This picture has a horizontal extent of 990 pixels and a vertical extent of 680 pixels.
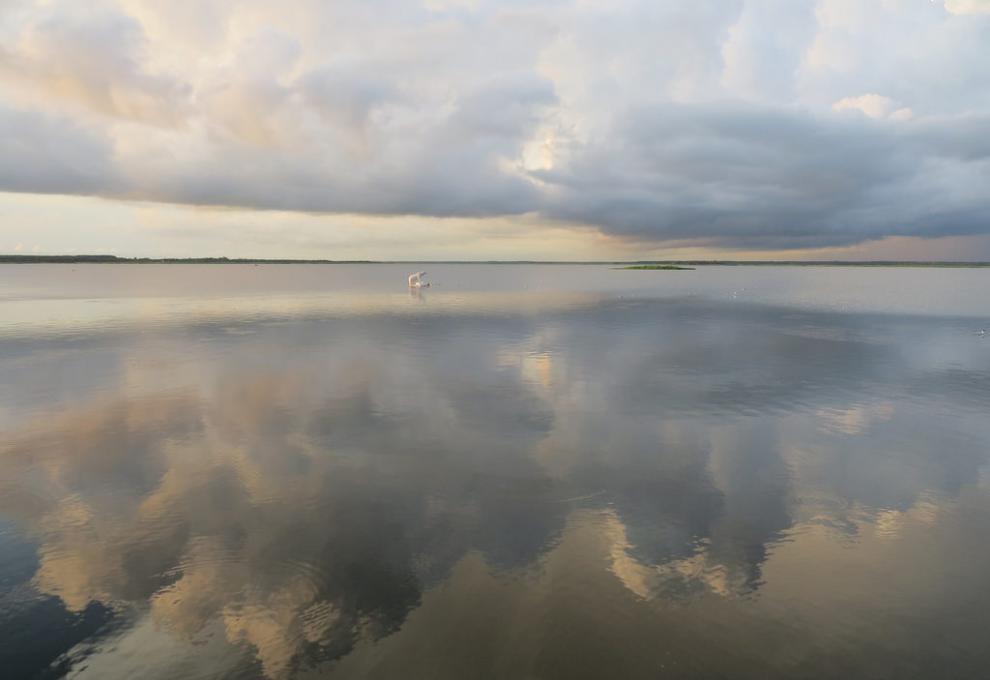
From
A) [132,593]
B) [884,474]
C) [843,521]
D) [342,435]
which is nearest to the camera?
[132,593]

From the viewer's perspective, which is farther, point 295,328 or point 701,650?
point 295,328

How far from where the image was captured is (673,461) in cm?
2239

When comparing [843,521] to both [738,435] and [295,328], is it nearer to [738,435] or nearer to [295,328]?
[738,435]

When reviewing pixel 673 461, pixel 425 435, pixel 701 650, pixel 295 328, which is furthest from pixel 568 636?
pixel 295 328

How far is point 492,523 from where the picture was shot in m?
16.9

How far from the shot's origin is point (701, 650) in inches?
451

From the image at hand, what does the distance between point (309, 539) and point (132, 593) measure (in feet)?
14.0

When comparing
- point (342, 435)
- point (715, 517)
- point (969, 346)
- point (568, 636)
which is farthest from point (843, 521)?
point (969, 346)

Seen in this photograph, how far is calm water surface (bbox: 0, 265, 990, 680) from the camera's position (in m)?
11.6

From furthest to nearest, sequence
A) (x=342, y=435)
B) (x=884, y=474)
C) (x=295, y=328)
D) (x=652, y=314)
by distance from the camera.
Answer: (x=652, y=314) < (x=295, y=328) < (x=342, y=435) < (x=884, y=474)

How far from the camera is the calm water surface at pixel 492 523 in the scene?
455 inches

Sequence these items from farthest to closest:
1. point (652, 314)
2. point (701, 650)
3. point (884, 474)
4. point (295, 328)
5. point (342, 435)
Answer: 1. point (652, 314)
2. point (295, 328)
3. point (342, 435)
4. point (884, 474)
5. point (701, 650)

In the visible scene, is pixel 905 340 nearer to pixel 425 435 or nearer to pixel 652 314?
pixel 652 314

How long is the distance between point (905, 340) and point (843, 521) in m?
50.8
